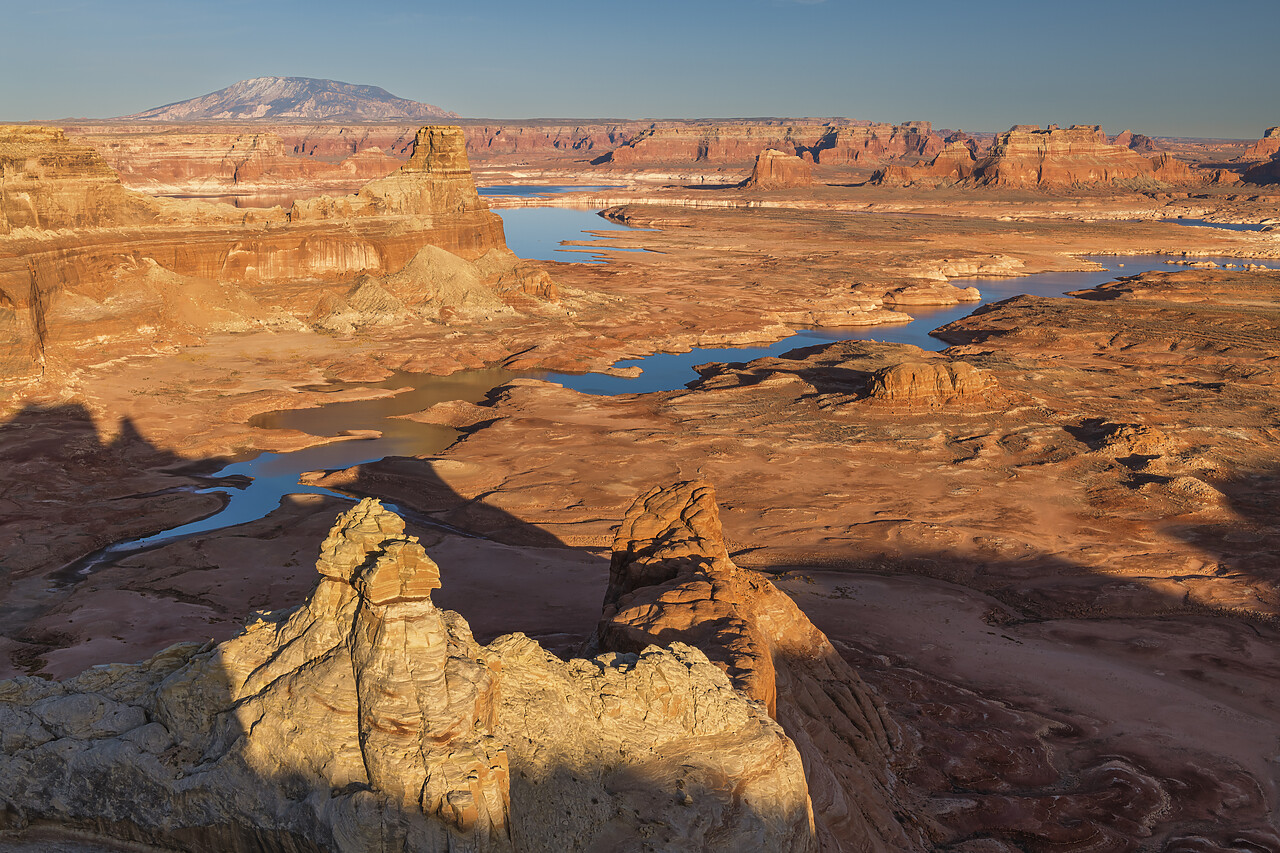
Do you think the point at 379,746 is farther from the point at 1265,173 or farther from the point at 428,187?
the point at 1265,173

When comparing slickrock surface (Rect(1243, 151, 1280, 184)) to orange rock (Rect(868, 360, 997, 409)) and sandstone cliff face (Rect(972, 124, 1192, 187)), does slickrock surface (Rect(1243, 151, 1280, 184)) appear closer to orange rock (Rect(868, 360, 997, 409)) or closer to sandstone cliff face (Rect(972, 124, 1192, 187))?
sandstone cliff face (Rect(972, 124, 1192, 187))

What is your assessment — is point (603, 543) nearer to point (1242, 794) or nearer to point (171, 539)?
point (171, 539)

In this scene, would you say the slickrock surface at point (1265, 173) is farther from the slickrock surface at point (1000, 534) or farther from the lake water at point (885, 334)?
the slickrock surface at point (1000, 534)

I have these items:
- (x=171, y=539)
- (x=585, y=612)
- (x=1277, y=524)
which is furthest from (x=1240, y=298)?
(x=171, y=539)

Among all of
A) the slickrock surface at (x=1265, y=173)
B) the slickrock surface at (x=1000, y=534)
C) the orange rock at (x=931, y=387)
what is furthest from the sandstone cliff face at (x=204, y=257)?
the slickrock surface at (x=1265, y=173)

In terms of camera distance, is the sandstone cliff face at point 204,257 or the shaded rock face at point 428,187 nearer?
the sandstone cliff face at point 204,257

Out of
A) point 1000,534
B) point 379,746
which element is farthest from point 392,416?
point 379,746

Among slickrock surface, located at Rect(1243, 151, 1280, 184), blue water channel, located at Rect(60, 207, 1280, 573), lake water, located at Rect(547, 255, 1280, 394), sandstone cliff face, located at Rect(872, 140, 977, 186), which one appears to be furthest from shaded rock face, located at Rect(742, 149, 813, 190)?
blue water channel, located at Rect(60, 207, 1280, 573)
